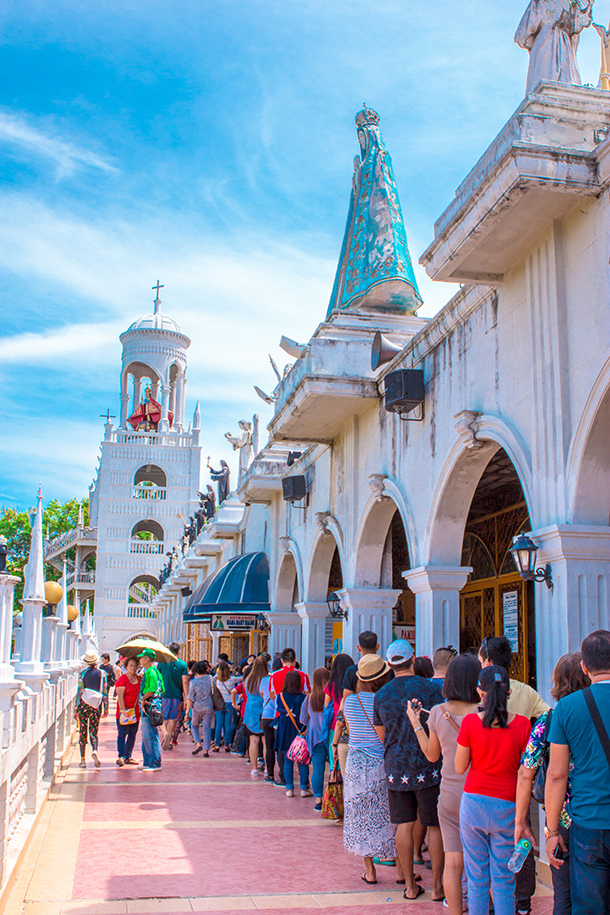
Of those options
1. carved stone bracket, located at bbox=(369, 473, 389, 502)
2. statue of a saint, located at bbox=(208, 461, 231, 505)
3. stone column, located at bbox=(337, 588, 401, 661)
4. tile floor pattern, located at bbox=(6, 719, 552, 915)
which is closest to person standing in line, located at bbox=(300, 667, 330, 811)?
tile floor pattern, located at bbox=(6, 719, 552, 915)

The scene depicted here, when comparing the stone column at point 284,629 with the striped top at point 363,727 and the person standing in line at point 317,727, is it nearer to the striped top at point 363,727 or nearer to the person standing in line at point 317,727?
the person standing in line at point 317,727

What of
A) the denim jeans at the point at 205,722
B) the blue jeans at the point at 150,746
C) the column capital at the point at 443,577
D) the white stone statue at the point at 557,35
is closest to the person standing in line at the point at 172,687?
the denim jeans at the point at 205,722

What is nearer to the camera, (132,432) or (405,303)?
(405,303)

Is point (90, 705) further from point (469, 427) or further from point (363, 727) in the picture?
point (469, 427)

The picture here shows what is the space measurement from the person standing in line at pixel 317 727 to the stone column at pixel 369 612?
7.73ft

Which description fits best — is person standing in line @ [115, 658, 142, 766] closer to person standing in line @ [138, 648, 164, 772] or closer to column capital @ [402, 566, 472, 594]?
person standing in line @ [138, 648, 164, 772]

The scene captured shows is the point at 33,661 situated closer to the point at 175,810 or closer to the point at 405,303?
the point at 175,810

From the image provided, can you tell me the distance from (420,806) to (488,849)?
4.85 ft

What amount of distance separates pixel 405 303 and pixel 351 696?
694cm

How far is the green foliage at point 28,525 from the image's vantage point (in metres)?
63.5

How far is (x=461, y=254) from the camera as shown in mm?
7195

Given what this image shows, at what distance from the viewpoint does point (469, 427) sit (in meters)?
8.18

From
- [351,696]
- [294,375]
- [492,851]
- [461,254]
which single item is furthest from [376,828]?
[294,375]

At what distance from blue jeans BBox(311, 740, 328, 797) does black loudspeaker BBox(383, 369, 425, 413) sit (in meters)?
3.77
